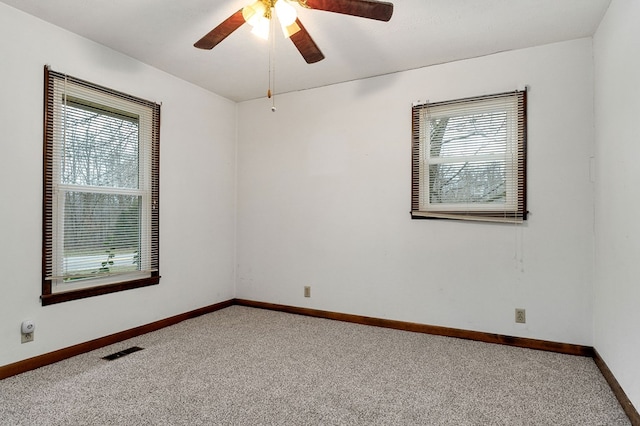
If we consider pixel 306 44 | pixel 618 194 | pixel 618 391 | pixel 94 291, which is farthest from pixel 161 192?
pixel 618 391

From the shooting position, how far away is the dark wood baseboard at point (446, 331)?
2.75 m

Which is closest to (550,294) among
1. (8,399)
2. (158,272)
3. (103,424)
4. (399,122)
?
(399,122)

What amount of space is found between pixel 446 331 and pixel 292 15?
2.77 m

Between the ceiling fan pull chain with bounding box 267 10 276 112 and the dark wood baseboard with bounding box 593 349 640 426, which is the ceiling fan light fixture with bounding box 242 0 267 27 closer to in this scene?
the ceiling fan pull chain with bounding box 267 10 276 112

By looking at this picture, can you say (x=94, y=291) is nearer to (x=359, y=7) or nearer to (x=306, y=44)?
(x=306, y=44)

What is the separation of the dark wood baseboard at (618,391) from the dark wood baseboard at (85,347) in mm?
3462

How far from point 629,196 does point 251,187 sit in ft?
11.3

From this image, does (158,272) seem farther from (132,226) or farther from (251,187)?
(251,187)

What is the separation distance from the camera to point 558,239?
279 centimetres

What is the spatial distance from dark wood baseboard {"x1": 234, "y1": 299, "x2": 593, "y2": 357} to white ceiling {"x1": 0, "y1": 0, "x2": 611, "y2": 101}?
7.82ft

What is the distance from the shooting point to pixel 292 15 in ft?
6.36

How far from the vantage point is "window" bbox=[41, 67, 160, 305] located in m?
2.60

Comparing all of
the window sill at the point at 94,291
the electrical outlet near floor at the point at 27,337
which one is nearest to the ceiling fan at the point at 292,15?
the window sill at the point at 94,291

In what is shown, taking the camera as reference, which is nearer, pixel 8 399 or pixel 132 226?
pixel 8 399
